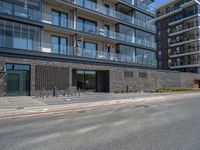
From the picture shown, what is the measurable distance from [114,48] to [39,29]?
44.3 ft

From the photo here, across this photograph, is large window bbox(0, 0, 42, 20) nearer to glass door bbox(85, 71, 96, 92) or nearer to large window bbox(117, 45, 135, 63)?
glass door bbox(85, 71, 96, 92)

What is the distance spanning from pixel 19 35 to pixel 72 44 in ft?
23.7

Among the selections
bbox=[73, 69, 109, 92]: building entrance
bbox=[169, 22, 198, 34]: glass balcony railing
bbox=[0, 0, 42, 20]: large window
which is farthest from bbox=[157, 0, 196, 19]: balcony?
bbox=[0, 0, 42, 20]: large window

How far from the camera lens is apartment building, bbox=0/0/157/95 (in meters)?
20.9

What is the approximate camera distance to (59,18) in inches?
1038

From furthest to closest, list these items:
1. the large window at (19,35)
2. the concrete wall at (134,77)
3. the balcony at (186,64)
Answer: the balcony at (186,64) → the concrete wall at (134,77) → the large window at (19,35)

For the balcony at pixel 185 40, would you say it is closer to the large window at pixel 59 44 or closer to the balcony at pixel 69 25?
the balcony at pixel 69 25

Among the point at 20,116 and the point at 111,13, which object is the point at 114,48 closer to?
the point at 111,13

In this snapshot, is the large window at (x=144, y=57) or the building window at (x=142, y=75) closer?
the building window at (x=142, y=75)

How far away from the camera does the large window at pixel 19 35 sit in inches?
810

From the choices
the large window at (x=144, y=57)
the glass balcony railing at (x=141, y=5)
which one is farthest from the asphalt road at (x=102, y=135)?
the glass balcony railing at (x=141, y=5)

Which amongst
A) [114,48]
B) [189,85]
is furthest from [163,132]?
[189,85]

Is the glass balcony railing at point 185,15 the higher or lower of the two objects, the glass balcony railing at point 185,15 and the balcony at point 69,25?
the higher

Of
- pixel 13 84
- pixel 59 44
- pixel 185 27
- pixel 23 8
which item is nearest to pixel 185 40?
pixel 185 27
